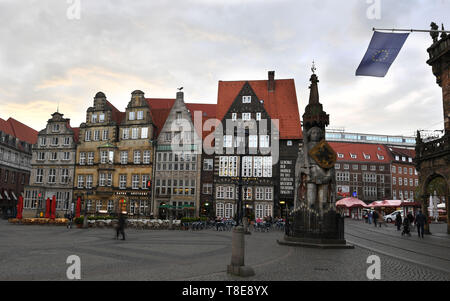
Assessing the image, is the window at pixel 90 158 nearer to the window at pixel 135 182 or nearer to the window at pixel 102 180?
the window at pixel 102 180

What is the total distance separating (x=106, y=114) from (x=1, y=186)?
2526 cm

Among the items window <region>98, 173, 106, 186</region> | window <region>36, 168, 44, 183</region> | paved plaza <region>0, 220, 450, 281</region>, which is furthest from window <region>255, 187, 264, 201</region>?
window <region>36, 168, 44, 183</region>

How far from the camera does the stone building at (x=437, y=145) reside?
24194 mm

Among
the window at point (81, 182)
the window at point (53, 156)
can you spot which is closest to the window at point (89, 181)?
the window at point (81, 182)

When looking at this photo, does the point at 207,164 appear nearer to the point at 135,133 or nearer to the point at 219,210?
the point at 219,210

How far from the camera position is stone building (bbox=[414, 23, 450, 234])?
24.2 m

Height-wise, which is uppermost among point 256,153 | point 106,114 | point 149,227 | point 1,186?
point 106,114

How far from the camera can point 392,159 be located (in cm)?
8194

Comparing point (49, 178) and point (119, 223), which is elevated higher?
point (49, 178)

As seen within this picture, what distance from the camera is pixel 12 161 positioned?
202 feet
